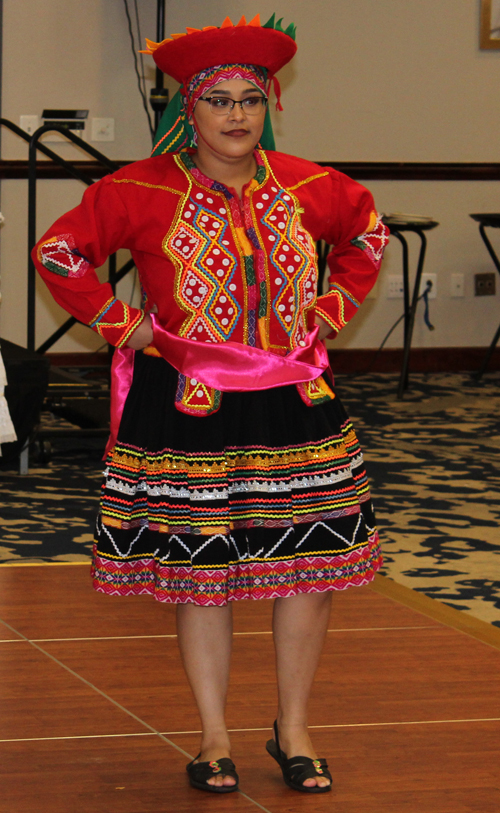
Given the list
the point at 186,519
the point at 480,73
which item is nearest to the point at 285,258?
the point at 186,519

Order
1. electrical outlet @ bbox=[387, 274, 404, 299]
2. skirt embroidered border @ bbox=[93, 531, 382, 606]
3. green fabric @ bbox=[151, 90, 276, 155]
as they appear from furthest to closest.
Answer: electrical outlet @ bbox=[387, 274, 404, 299] < green fabric @ bbox=[151, 90, 276, 155] < skirt embroidered border @ bbox=[93, 531, 382, 606]

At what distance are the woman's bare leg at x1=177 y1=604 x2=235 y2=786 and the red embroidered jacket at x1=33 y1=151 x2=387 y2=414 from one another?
306 mm

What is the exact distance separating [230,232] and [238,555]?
46 centimetres

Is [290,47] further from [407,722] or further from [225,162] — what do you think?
[407,722]

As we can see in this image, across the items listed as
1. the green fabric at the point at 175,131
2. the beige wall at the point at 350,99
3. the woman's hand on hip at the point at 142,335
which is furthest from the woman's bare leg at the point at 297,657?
the beige wall at the point at 350,99

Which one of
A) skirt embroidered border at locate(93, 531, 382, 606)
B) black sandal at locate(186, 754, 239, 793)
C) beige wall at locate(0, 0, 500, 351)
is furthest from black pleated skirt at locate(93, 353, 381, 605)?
beige wall at locate(0, 0, 500, 351)

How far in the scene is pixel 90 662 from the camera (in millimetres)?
2113

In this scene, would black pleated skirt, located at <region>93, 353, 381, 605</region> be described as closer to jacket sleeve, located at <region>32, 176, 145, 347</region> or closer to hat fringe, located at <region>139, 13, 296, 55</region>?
jacket sleeve, located at <region>32, 176, 145, 347</region>

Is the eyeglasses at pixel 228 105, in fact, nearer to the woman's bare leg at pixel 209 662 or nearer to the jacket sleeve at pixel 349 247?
the jacket sleeve at pixel 349 247

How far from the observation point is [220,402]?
61.6 inches

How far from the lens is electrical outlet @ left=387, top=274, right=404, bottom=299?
235 inches

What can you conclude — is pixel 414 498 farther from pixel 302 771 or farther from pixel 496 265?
pixel 496 265

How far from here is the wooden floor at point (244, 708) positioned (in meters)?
1.59

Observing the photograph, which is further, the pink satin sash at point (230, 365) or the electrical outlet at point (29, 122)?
the electrical outlet at point (29, 122)
